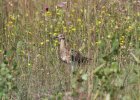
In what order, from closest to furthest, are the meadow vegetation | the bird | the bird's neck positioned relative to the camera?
the meadow vegetation
the bird
the bird's neck

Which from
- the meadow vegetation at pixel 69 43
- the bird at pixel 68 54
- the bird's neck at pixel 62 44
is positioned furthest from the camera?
the bird's neck at pixel 62 44

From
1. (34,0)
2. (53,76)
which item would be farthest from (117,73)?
(34,0)

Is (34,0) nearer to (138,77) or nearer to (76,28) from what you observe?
(76,28)

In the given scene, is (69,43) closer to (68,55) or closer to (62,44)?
(62,44)

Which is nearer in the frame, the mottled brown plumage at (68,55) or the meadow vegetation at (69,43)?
the meadow vegetation at (69,43)

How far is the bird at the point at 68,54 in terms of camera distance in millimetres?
4552

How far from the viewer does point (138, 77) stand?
3045 mm

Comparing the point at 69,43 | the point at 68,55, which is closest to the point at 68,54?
the point at 68,55

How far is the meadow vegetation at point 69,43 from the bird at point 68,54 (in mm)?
66

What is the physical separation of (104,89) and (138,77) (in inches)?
11.6

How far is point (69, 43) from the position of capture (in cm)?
518

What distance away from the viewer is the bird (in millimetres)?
4552

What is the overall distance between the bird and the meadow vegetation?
0.07m

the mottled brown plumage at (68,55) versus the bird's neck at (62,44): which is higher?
the bird's neck at (62,44)
